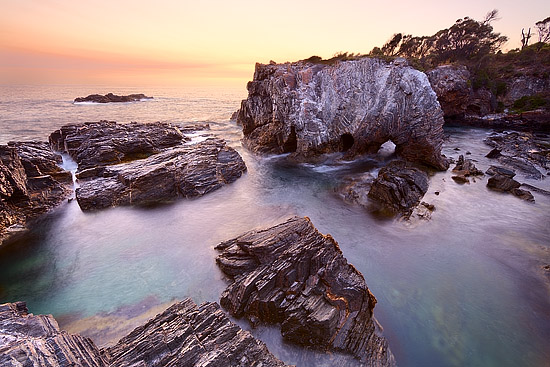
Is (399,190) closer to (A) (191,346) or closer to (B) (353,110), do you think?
(B) (353,110)

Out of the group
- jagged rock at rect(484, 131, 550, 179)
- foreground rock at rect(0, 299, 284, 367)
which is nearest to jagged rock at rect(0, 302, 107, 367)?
foreground rock at rect(0, 299, 284, 367)

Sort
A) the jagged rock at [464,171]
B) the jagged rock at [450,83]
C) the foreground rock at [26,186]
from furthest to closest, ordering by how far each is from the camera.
Result: the jagged rock at [450,83] < the jagged rock at [464,171] < the foreground rock at [26,186]

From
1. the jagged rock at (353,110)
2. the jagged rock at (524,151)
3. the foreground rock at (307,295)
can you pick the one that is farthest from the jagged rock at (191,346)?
the jagged rock at (524,151)

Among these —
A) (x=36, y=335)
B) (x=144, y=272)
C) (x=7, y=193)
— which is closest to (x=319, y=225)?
(x=144, y=272)

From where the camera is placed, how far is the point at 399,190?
61.4ft

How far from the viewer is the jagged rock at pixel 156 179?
18.2 m

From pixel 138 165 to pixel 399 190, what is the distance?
69.3 ft

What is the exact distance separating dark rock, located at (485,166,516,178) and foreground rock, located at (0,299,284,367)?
2624 cm

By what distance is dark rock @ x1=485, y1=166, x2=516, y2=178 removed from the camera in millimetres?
22078

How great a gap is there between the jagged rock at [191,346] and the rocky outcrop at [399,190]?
14373 mm

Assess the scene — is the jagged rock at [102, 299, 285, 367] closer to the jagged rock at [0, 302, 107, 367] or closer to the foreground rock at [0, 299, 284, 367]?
the foreground rock at [0, 299, 284, 367]

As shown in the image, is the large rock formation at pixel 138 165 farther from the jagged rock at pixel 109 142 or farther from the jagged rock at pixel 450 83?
the jagged rock at pixel 450 83

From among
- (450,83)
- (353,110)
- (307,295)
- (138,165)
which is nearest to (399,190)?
(353,110)

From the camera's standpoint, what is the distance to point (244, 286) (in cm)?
970
